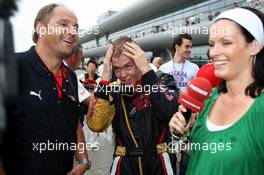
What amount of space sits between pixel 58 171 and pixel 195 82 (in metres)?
0.94

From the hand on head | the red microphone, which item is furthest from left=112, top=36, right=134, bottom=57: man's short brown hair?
the red microphone

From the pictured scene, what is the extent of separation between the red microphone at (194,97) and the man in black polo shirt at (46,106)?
70 centimetres

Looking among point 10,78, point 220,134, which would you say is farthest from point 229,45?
point 10,78

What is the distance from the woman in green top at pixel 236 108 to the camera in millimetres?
1437

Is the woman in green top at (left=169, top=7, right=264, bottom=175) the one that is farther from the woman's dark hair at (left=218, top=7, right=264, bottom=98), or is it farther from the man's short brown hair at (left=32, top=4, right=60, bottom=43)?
the man's short brown hair at (left=32, top=4, right=60, bottom=43)

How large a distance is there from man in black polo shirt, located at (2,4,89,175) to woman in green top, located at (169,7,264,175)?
0.69m

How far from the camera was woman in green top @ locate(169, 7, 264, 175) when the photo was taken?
4.71 ft

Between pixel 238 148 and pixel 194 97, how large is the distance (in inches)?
13.1

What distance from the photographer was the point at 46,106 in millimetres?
1789

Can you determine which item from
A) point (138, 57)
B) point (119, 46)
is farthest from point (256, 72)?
point (119, 46)

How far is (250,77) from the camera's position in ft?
5.20

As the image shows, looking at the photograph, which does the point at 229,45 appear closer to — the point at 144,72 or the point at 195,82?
the point at 195,82

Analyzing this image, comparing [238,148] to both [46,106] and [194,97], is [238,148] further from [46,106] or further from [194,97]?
[46,106]

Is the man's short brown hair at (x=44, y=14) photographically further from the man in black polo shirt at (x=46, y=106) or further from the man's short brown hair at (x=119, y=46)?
the man's short brown hair at (x=119, y=46)
